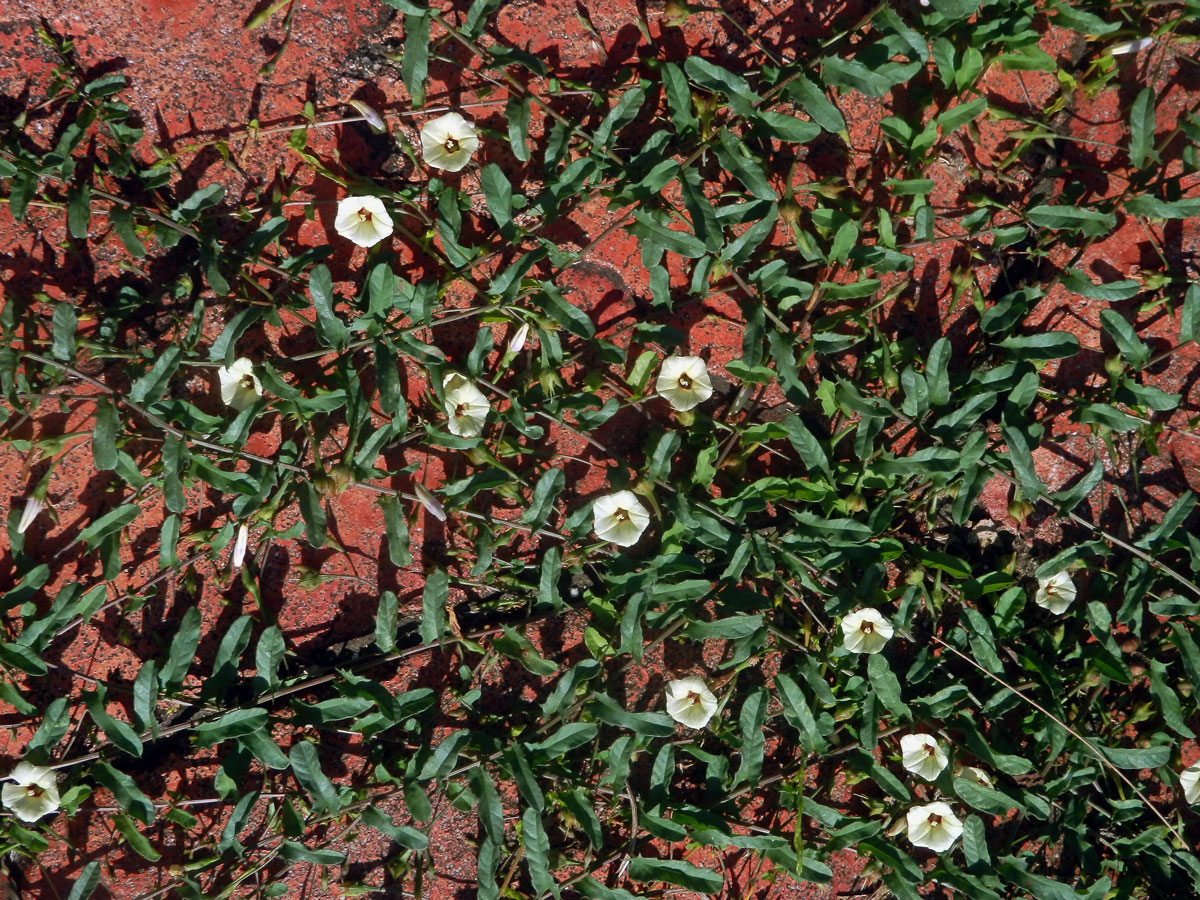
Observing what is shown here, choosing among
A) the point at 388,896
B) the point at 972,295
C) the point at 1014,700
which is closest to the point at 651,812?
the point at 388,896

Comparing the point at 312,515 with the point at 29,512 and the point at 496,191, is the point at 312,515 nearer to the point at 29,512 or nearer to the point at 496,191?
the point at 29,512

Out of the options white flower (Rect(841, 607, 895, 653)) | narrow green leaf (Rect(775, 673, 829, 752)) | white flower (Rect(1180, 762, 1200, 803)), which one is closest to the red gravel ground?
narrow green leaf (Rect(775, 673, 829, 752))

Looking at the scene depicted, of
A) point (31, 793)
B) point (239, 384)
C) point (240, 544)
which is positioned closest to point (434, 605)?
point (240, 544)

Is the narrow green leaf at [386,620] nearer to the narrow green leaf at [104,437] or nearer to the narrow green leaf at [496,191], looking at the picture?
the narrow green leaf at [104,437]

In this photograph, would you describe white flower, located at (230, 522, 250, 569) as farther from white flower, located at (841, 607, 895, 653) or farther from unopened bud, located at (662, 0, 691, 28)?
unopened bud, located at (662, 0, 691, 28)

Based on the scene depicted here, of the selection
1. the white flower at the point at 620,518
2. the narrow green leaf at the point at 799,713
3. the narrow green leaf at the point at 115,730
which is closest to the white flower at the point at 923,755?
the narrow green leaf at the point at 799,713

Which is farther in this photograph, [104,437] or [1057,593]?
[1057,593]
